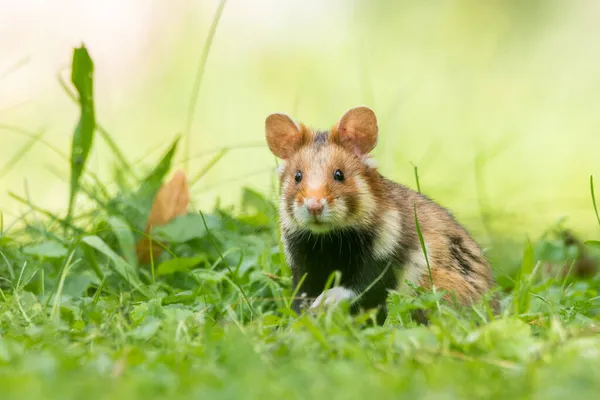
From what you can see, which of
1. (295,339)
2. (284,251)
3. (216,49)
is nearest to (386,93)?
(216,49)

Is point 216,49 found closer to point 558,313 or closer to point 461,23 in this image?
point 461,23

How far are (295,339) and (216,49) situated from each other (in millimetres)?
8856

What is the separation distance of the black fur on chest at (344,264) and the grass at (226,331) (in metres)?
0.19

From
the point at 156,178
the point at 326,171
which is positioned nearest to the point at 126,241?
the point at 156,178

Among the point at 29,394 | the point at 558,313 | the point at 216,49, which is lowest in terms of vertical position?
the point at 558,313

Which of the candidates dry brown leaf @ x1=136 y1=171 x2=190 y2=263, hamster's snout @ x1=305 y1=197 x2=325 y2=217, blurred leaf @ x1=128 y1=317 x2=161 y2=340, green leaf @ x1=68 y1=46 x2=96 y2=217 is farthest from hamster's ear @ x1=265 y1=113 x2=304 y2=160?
blurred leaf @ x1=128 y1=317 x2=161 y2=340

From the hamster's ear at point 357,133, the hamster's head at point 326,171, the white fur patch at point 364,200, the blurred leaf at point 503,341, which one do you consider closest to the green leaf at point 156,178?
the hamster's head at point 326,171

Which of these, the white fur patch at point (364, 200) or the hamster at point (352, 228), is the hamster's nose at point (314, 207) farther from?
the white fur patch at point (364, 200)

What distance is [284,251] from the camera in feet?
15.0

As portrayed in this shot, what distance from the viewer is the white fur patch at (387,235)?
426 cm

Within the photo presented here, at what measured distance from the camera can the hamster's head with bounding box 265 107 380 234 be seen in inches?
165

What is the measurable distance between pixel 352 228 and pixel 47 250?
1734 mm

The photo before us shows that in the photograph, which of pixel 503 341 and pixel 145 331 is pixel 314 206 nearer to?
pixel 145 331

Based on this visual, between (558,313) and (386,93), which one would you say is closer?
(558,313)
